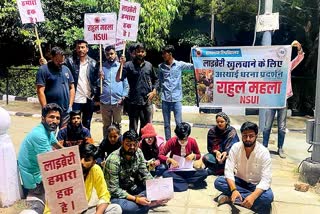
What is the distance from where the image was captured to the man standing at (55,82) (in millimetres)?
6059

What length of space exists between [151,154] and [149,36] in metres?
7.88

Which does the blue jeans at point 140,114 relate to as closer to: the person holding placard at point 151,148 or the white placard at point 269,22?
the person holding placard at point 151,148

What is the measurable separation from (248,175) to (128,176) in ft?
4.74

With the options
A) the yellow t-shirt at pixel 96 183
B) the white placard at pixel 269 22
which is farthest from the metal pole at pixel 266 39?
the yellow t-shirt at pixel 96 183

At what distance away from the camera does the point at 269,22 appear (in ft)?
27.3

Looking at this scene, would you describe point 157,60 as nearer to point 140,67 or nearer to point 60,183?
point 140,67

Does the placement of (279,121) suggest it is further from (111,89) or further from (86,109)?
(86,109)

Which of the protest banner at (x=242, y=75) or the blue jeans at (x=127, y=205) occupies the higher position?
the protest banner at (x=242, y=75)

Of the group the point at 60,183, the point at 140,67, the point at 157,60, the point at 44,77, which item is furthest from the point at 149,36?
the point at 60,183

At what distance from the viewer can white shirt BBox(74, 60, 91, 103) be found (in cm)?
671

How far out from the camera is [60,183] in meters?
3.82

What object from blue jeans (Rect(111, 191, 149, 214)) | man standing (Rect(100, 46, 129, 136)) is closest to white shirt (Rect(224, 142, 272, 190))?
blue jeans (Rect(111, 191, 149, 214))

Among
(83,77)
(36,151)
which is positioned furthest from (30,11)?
(36,151)

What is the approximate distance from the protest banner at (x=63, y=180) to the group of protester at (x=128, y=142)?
41 centimetres
